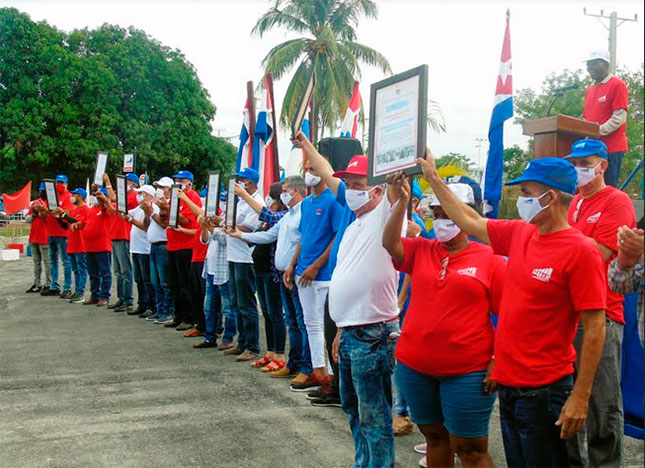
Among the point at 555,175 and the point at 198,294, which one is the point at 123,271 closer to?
the point at 198,294

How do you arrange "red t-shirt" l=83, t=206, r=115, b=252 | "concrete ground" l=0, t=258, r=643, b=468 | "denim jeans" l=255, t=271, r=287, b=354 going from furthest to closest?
1. "red t-shirt" l=83, t=206, r=115, b=252
2. "denim jeans" l=255, t=271, r=287, b=354
3. "concrete ground" l=0, t=258, r=643, b=468

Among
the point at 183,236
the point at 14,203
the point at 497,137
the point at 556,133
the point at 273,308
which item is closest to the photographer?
the point at 556,133

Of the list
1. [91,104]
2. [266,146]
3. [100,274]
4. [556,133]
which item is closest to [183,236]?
[266,146]

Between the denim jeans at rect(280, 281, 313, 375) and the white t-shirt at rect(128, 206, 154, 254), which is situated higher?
the white t-shirt at rect(128, 206, 154, 254)

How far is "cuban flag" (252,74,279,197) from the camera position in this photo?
33.8ft

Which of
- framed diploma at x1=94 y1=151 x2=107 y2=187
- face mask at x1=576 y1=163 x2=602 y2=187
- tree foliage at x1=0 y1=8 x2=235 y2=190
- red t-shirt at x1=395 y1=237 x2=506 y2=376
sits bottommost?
red t-shirt at x1=395 y1=237 x2=506 y2=376

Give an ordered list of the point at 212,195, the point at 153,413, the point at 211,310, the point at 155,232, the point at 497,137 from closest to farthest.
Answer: the point at 153,413
the point at 497,137
the point at 212,195
the point at 211,310
the point at 155,232

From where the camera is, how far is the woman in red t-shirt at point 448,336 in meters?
3.46

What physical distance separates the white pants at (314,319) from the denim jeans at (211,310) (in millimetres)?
2567

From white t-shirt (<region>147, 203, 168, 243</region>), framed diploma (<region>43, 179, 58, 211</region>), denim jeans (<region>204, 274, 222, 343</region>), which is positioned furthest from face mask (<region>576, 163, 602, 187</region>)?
framed diploma (<region>43, 179, 58, 211</region>)

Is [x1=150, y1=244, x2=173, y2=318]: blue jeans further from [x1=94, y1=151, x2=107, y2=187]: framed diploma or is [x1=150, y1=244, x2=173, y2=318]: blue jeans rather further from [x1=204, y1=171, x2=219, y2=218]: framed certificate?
[x1=204, y1=171, x2=219, y2=218]: framed certificate

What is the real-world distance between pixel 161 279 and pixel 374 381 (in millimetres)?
7237

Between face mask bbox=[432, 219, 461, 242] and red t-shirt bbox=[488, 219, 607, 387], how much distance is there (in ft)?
1.62

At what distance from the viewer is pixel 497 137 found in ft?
20.6
